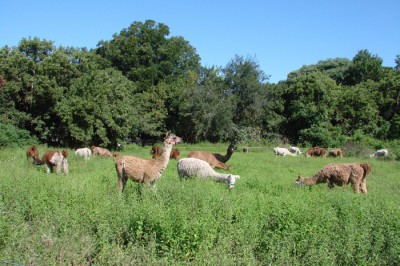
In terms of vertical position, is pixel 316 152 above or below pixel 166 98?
below

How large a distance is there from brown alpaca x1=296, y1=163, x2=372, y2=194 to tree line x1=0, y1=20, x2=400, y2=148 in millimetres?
17979

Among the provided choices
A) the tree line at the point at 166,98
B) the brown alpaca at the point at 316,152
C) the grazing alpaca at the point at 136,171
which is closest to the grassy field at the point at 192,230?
the grazing alpaca at the point at 136,171

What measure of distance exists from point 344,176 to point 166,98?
96.9ft

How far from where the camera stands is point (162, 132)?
129ft

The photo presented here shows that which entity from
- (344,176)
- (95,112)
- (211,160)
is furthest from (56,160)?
(95,112)

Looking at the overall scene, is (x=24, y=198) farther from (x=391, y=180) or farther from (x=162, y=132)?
(x=162, y=132)

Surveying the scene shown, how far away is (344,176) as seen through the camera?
38.4ft

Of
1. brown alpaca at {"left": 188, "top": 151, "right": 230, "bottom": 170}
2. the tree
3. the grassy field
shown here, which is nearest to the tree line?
the tree

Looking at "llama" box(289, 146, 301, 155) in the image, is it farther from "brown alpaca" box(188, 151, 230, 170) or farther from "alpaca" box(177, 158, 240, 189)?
"alpaca" box(177, 158, 240, 189)

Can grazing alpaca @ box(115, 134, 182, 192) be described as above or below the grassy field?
above

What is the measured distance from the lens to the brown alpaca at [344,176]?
38.1 feet

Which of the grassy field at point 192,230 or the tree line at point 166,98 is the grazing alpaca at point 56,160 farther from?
the tree line at point 166,98

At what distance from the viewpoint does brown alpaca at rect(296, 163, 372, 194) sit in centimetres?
1162

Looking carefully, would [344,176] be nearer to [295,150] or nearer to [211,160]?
[211,160]
